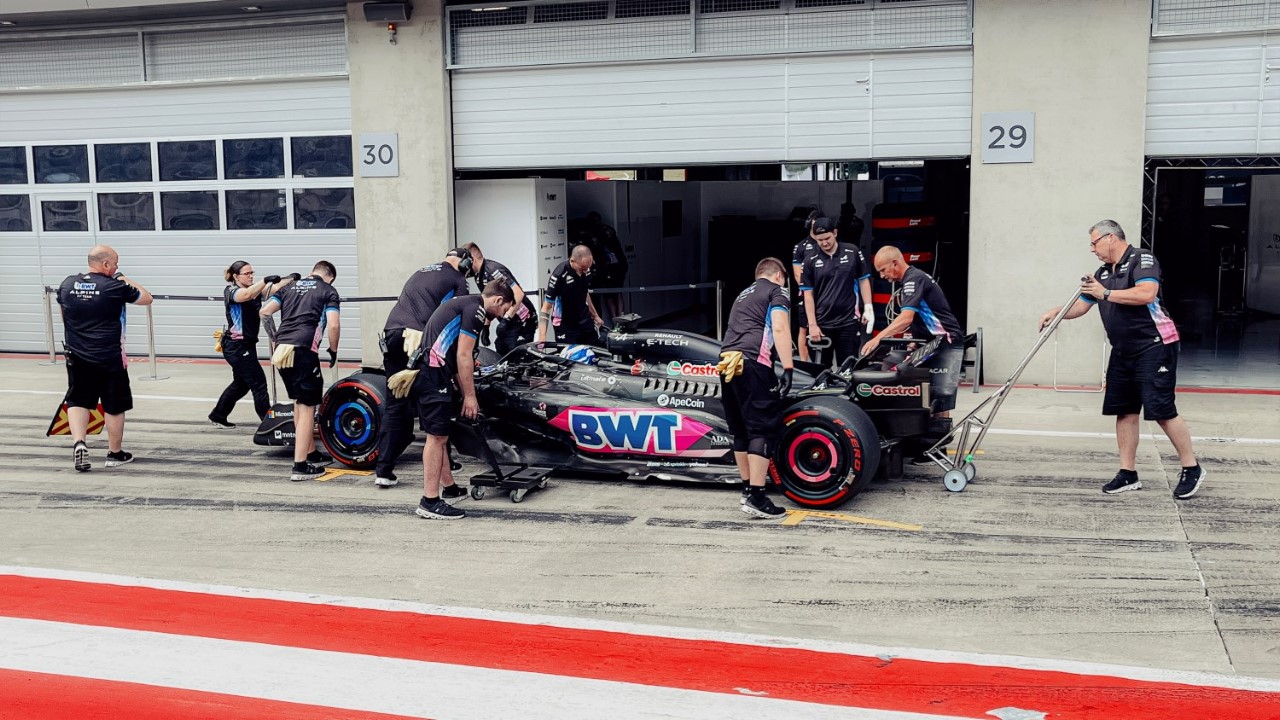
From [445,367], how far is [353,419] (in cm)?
176

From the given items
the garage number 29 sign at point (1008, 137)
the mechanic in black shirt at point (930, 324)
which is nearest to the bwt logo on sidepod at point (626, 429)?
the mechanic in black shirt at point (930, 324)

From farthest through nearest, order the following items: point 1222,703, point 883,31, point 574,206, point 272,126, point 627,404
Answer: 1. point 574,206
2. point 272,126
3. point 883,31
4. point 627,404
5. point 1222,703

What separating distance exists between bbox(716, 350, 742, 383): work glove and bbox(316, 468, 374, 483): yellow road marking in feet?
10.8

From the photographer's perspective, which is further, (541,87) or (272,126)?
(272,126)

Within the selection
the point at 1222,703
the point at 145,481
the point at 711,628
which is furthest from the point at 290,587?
the point at 1222,703

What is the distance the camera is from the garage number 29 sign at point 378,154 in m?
14.9

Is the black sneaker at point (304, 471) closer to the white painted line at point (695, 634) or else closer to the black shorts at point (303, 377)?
the black shorts at point (303, 377)

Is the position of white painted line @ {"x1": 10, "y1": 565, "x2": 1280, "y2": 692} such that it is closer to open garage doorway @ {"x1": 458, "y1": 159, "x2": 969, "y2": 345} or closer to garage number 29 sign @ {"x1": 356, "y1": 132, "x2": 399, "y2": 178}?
garage number 29 sign @ {"x1": 356, "y1": 132, "x2": 399, "y2": 178}

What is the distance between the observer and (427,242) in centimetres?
1497

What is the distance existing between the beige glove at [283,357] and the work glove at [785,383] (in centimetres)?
383

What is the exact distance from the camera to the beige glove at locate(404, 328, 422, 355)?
8.98 metres

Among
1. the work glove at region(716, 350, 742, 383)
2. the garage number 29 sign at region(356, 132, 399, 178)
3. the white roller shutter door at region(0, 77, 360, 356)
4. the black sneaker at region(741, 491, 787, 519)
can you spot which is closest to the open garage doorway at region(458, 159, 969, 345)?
the garage number 29 sign at region(356, 132, 399, 178)

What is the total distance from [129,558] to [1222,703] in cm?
610

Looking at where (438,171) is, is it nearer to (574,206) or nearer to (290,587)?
(574,206)
